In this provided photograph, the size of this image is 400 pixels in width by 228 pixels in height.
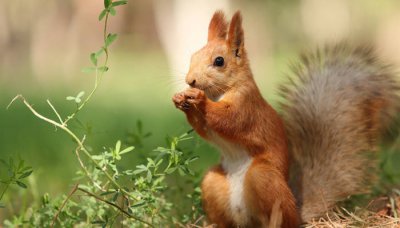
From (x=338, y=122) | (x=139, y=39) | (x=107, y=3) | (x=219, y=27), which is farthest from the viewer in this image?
(x=139, y=39)

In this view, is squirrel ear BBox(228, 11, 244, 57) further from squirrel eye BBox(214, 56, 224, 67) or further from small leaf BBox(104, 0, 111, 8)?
small leaf BBox(104, 0, 111, 8)

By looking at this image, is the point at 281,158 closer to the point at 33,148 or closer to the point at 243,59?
the point at 243,59

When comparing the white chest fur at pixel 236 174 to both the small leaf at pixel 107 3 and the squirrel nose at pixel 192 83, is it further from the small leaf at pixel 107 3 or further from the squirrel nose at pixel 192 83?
the small leaf at pixel 107 3

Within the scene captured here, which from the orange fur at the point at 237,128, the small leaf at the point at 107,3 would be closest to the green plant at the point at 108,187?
the small leaf at the point at 107,3

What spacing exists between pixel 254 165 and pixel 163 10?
35.7 ft

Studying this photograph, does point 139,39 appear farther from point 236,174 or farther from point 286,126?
point 236,174

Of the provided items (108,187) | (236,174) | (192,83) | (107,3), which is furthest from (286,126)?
(107,3)

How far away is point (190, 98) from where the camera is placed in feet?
6.72

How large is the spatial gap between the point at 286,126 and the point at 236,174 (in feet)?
1.28

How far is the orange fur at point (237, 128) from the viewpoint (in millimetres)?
2080

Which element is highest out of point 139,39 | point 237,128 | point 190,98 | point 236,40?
point 236,40

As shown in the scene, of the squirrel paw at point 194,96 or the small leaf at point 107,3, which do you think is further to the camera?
the squirrel paw at point 194,96

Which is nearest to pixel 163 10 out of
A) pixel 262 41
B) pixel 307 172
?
pixel 262 41

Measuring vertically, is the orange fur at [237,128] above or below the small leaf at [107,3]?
below
